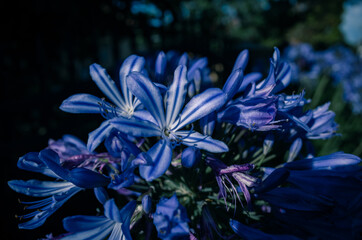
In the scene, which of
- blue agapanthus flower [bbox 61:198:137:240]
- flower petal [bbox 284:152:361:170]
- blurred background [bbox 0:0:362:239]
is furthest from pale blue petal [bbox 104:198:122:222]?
blurred background [bbox 0:0:362:239]

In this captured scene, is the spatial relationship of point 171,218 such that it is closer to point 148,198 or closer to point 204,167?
point 148,198

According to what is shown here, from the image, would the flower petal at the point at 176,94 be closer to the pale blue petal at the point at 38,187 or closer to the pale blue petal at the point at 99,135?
the pale blue petal at the point at 99,135

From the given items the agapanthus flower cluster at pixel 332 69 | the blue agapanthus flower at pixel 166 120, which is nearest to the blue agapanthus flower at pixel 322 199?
the blue agapanthus flower at pixel 166 120

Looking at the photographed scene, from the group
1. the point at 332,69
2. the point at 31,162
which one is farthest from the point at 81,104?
the point at 332,69

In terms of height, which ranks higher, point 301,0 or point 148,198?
point 301,0

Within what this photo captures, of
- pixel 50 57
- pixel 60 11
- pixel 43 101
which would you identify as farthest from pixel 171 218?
pixel 50 57

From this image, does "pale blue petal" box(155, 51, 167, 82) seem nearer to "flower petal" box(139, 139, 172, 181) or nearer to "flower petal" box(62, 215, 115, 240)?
"flower petal" box(139, 139, 172, 181)

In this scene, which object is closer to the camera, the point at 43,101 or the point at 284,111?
the point at 284,111
